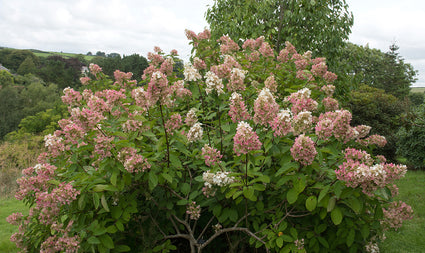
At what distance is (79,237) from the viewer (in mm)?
2395

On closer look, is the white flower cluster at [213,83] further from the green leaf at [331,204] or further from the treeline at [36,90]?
the treeline at [36,90]

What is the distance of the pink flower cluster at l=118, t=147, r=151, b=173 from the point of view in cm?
219

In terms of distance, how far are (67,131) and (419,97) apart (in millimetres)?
54158

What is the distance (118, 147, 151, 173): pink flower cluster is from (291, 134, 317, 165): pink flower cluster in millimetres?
1163

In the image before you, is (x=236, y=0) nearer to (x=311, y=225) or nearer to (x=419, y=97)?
(x=311, y=225)

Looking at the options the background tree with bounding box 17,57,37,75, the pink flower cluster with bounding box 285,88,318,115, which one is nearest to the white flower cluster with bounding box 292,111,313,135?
the pink flower cluster with bounding box 285,88,318,115

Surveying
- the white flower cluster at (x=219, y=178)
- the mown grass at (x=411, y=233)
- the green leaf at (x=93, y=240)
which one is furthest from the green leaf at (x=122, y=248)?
the mown grass at (x=411, y=233)

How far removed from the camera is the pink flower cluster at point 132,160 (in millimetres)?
2186

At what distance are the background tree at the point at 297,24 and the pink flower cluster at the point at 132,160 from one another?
6.14 meters

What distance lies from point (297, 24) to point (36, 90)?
165 ft

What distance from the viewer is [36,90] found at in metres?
47.1

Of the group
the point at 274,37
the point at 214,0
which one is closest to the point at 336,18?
the point at 274,37

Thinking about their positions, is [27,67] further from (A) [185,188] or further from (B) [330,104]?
(B) [330,104]

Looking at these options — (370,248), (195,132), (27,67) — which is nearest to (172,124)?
(195,132)
